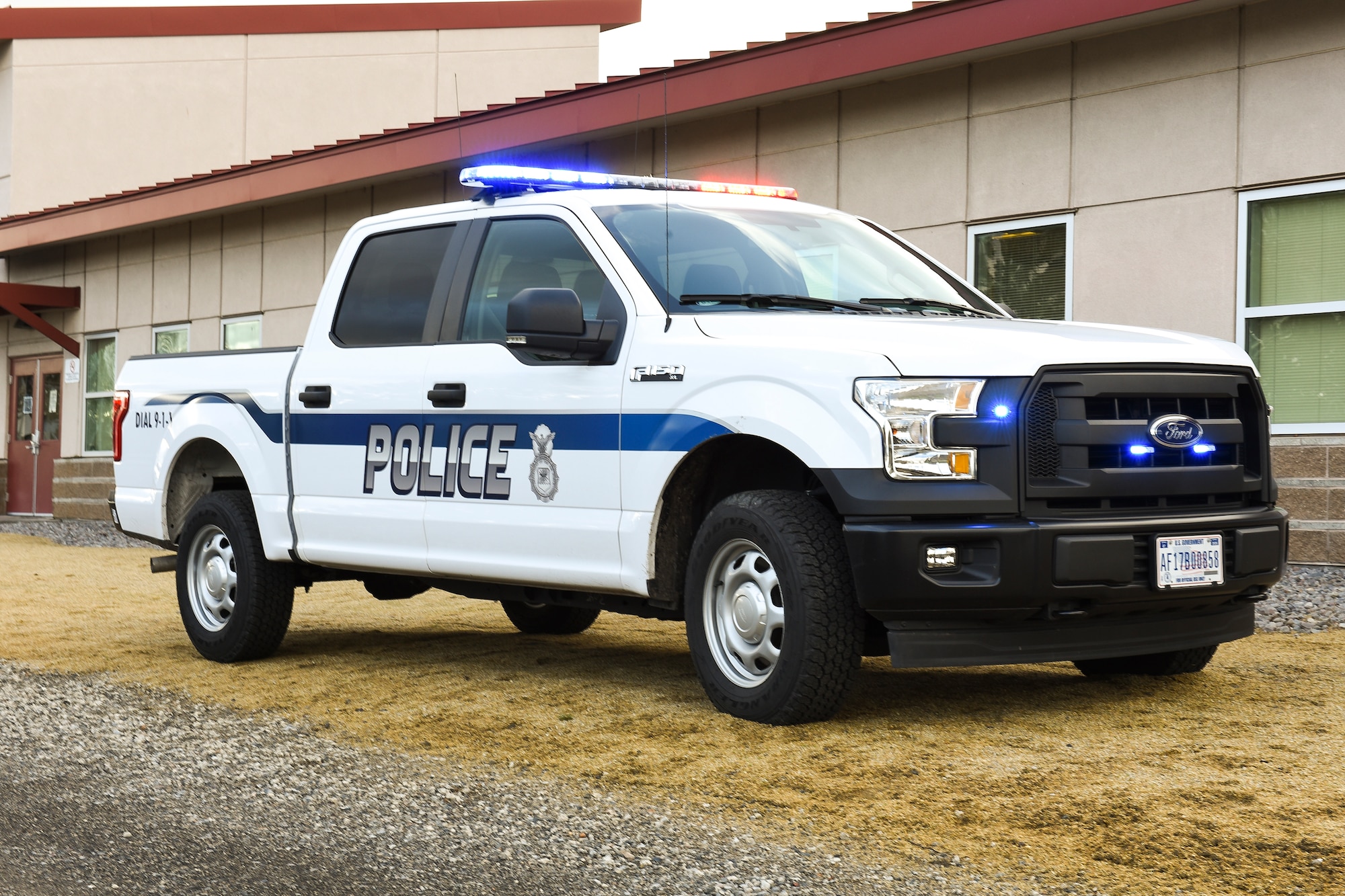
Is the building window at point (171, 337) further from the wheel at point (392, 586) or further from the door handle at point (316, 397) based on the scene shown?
the door handle at point (316, 397)

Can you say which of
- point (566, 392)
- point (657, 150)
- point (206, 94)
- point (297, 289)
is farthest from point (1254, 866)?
point (206, 94)

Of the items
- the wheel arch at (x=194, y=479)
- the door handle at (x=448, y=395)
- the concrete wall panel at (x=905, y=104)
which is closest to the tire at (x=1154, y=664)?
the door handle at (x=448, y=395)

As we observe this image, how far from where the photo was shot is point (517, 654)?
25.6 ft

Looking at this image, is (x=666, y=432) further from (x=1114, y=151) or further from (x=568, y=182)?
(x=1114, y=151)

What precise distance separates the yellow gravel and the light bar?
2222 mm

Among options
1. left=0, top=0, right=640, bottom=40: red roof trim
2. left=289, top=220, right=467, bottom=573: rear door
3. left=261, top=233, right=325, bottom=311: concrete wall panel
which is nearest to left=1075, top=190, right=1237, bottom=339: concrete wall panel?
left=289, top=220, right=467, bottom=573: rear door

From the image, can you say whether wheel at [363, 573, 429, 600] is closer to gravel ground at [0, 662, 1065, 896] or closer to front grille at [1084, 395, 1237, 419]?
gravel ground at [0, 662, 1065, 896]

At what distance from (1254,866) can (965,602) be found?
1.42 meters

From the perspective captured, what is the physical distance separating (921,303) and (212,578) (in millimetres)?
3898

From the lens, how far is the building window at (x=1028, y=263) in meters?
11.8

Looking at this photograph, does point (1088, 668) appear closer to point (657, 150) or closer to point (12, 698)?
point (12, 698)

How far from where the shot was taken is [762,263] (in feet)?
20.8

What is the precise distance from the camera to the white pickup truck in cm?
509

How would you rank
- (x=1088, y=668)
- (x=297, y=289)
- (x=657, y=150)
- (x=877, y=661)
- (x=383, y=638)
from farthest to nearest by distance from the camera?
(x=297, y=289)
(x=657, y=150)
(x=383, y=638)
(x=877, y=661)
(x=1088, y=668)
